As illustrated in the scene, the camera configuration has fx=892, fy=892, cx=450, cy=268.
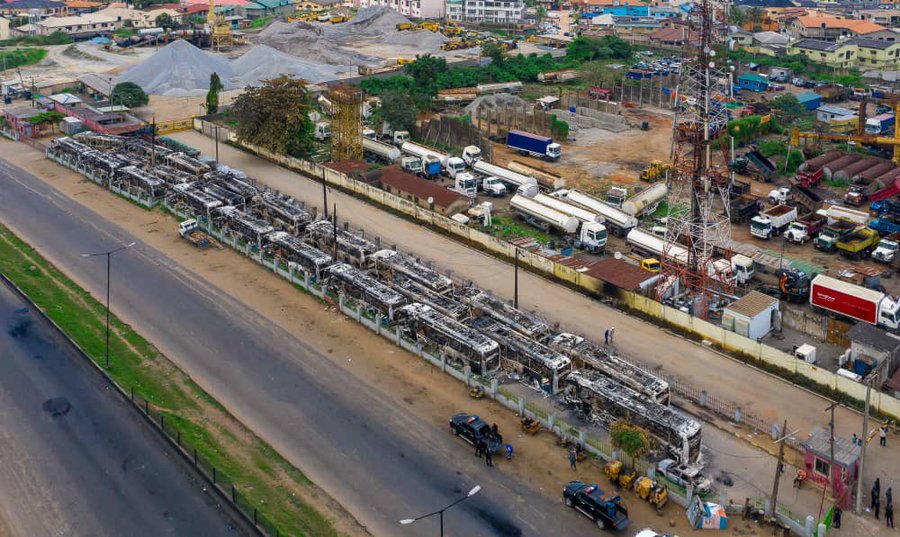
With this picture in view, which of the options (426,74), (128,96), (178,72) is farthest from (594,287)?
(178,72)

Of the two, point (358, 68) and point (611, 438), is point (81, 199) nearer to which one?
point (611, 438)

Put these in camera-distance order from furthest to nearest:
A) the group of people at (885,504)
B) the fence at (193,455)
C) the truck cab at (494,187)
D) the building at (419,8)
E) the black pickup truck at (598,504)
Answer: the building at (419,8)
the truck cab at (494,187)
the group of people at (885,504)
the fence at (193,455)
the black pickup truck at (598,504)

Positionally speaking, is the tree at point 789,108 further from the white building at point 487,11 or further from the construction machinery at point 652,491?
the white building at point 487,11

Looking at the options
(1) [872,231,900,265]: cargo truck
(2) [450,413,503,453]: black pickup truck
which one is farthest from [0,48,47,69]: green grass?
(1) [872,231,900,265]: cargo truck

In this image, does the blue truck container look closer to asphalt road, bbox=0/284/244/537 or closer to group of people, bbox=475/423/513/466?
group of people, bbox=475/423/513/466

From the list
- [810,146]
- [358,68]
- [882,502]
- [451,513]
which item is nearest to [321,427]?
[451,513]

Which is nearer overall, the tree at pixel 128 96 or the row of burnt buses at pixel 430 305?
the row of burnt buses at pixel 430 305

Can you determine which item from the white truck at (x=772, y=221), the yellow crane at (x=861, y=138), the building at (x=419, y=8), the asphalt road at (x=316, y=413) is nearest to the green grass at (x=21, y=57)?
the building at (x=419, y=8)
